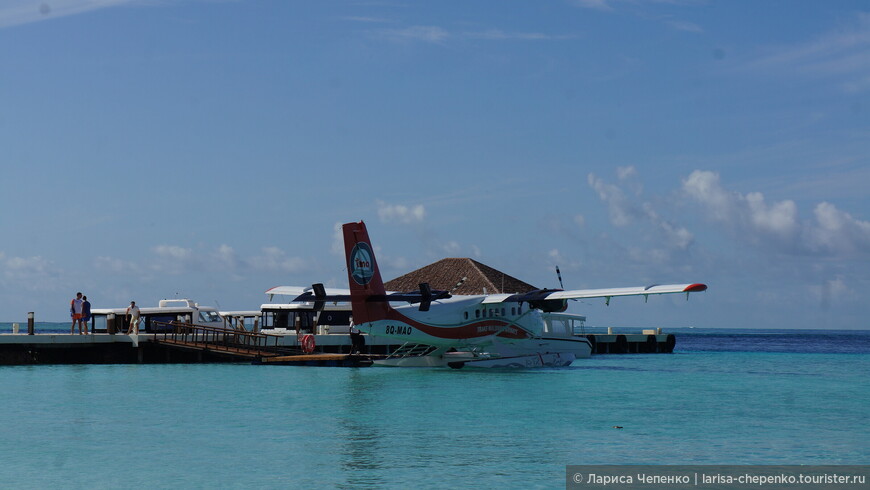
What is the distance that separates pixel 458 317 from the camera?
119 ft

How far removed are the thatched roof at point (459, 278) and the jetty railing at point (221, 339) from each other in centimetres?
1495

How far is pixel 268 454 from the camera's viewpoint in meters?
16.0

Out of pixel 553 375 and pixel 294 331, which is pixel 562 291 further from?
pixel 294 331

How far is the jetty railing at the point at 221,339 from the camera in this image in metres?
41.2

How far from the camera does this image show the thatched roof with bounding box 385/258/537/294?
2211 inches

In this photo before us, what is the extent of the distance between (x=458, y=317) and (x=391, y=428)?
667 inches

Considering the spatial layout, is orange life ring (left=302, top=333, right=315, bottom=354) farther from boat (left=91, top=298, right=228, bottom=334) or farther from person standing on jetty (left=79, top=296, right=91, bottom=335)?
person standing on jetty (left=79, top=296, right=91, bottom=335)

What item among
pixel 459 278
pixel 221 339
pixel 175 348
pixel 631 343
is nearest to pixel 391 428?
pixel 175 348

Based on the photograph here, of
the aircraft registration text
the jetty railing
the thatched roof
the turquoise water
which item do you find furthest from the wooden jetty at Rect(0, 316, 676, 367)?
the thatched roof

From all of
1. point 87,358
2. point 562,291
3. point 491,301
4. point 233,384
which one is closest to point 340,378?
point 233,384

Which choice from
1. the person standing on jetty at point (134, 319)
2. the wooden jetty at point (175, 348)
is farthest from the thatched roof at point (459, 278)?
the person standing on jetty at point (134, 319)

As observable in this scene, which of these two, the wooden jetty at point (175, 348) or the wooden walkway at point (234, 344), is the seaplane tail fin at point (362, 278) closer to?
the wooden jetty at point (175, 348)

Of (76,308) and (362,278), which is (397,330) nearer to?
(362,278)

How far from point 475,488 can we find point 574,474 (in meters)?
1.85
